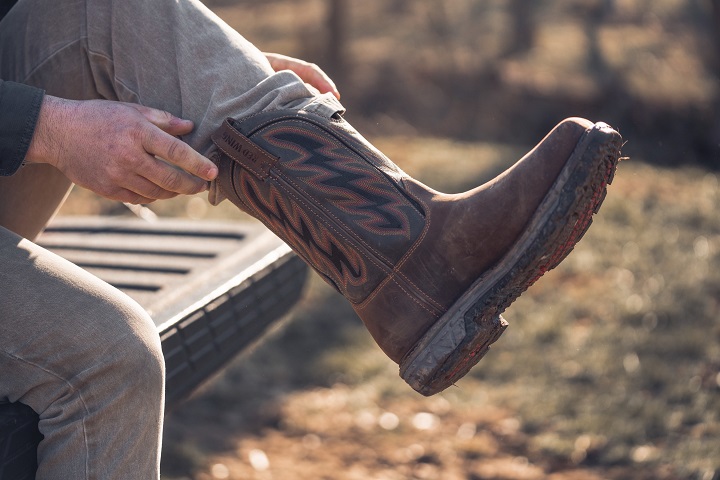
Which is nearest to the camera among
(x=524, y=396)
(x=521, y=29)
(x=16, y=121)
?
(x=16, y=121)

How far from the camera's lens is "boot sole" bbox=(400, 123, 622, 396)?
1443mm

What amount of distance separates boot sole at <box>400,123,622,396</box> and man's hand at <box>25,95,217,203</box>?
532 millimetres

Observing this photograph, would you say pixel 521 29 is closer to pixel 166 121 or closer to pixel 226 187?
pixel 226 187

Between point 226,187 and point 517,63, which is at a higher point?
point 226,187

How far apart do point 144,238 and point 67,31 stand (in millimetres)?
1091

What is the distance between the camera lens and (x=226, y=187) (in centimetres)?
163

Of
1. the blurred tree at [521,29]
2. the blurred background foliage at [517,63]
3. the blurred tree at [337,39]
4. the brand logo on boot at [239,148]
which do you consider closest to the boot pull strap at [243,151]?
the brand logo on boot at [239,148]

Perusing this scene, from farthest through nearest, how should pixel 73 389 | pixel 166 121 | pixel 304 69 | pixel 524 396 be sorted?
pixel 524 396 < pixel 304 69 < pixel 166 121 < pixel 73 389

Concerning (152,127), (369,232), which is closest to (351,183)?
(369,232)

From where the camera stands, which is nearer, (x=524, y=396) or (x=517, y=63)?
(x=524, y=396)

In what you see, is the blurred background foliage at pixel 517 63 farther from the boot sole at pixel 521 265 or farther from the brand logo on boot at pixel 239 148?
the brand logo on boot at pixel 239 148

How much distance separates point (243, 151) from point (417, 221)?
33 centimetres

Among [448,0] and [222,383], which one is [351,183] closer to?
[222,383]

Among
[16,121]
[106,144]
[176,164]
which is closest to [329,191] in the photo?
[176,164]
